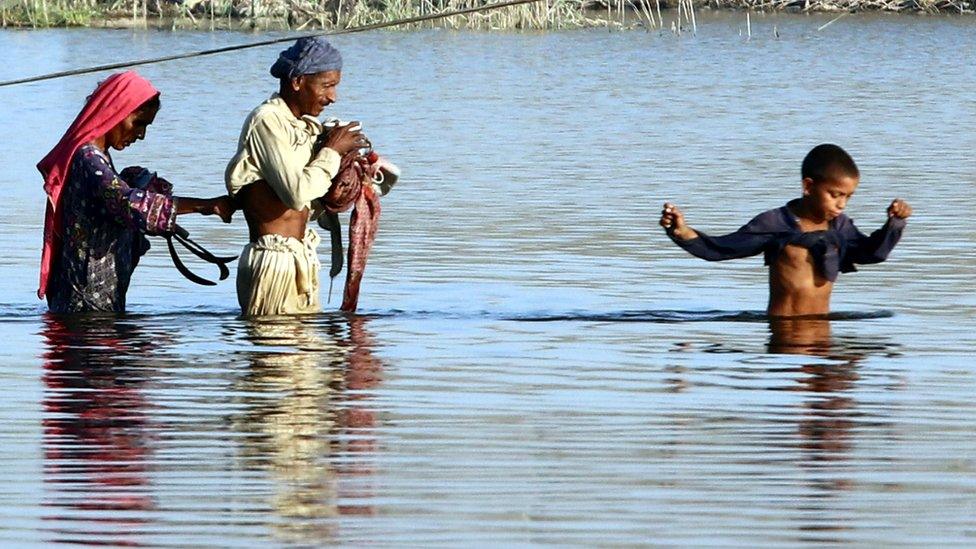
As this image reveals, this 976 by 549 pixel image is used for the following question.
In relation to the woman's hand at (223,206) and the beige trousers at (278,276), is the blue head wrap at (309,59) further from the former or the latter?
the beige trousers at (278,276)

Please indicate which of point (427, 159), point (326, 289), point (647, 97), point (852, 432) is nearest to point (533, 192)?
point (427, 159)

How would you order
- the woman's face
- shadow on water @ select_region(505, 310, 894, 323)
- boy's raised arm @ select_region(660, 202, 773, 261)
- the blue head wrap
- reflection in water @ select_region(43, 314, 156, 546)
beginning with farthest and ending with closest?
shadow on water @ select_region(505, 310, 894, 323), boy's raised arm @ select_region(660, 202, 773, 261), the woman's face, the blue head wrap, reflection in water @ select_region(43, 314, 156, 546)

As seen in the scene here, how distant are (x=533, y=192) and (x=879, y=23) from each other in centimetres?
3346

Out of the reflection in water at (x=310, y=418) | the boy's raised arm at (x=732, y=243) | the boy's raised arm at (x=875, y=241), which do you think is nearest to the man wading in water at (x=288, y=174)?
the reflection in water at (x=310, y=418)

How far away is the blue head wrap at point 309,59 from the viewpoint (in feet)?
28.5

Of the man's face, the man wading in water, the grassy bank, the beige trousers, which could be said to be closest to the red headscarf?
the man wading in water

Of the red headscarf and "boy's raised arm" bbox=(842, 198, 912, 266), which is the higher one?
the red headscarf

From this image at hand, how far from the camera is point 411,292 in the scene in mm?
11281

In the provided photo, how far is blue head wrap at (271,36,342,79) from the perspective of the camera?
869 centimetres

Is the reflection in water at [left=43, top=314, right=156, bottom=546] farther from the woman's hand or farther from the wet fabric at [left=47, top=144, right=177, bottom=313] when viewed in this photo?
the woman's hand

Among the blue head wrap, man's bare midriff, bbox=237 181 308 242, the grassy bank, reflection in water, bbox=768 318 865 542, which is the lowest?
the grassy bank

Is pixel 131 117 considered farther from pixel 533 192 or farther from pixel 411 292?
pixel 533 192

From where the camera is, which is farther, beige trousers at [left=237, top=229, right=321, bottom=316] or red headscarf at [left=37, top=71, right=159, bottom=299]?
beige trousers at [left=237, top=229, right=321, bottom=316]

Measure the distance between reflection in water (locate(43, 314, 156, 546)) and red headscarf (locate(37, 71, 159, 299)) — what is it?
489 millimetres
